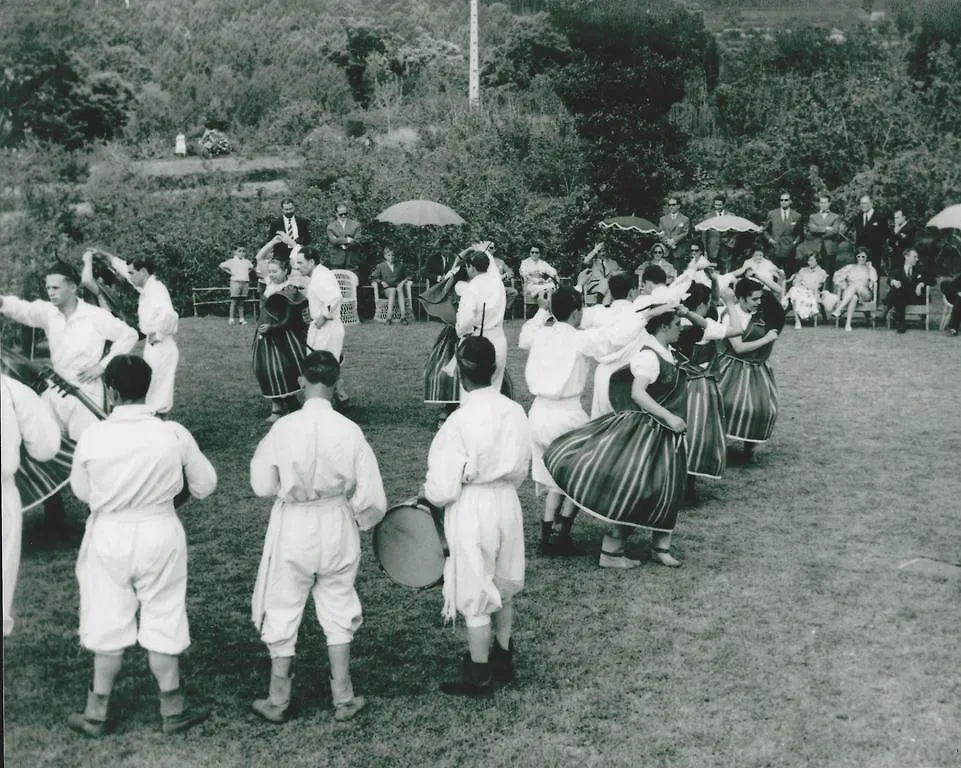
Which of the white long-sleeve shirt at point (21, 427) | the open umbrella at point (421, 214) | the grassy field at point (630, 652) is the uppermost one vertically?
the open umbrella at point (421, 214)

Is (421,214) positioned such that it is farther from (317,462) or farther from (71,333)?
(317,462)

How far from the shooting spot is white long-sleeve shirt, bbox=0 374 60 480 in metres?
4.59

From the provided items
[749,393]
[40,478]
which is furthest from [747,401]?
[40,478]

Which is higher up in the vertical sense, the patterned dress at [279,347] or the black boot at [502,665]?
the patterned dress at [279,347]

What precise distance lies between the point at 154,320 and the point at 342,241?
A: 1102 centimetres

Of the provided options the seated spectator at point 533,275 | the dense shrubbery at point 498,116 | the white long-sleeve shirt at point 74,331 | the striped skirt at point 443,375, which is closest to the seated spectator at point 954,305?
the dense shrubbery at point 498,116

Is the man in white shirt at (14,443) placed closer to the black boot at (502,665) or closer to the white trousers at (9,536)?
the white trousers at (9,536)

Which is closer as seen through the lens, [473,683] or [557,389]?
[473,683]

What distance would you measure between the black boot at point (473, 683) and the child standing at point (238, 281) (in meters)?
14.1

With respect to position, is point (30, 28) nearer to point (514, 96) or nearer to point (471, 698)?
point (471, 698)

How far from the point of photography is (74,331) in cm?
750

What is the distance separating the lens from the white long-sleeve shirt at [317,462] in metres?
5.00

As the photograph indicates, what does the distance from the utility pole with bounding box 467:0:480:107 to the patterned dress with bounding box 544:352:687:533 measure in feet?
72.9

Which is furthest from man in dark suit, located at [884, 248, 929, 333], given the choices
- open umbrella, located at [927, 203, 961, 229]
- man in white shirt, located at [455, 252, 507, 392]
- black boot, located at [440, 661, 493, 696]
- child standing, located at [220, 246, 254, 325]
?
black boot, located at [440, 661, 493, 696]
